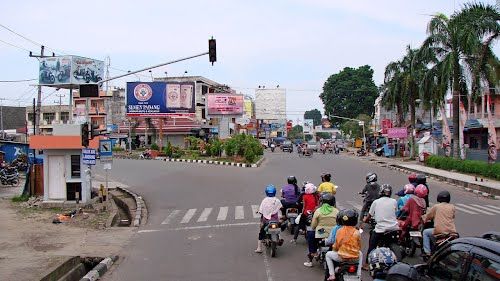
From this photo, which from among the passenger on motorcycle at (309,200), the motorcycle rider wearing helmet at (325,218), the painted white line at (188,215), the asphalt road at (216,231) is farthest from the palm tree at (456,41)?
the motorcycle rider wearing helmet at (325,218)

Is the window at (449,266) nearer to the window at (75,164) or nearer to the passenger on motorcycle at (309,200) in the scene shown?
the passenger on motorcycle at (309,200)

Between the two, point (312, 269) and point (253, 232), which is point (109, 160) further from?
point (312, 269)

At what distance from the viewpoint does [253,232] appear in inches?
561

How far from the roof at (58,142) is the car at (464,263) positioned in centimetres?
1678

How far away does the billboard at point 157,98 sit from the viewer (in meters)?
59.5

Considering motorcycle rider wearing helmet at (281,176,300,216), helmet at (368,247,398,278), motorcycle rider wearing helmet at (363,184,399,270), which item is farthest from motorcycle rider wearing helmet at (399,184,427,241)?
helmet at (368,247,398,278)

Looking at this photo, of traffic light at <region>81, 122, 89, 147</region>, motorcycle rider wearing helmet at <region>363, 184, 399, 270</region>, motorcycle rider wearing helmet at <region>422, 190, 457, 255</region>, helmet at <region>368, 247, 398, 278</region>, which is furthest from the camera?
traffic light at <region>81, 122, 89, 147</region>

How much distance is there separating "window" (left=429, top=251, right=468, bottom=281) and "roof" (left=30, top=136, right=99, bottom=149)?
16998 mm

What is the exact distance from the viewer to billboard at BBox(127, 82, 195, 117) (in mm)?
59500

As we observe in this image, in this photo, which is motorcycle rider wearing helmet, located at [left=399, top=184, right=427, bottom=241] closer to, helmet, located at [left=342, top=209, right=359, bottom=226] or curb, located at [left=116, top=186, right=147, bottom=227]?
helmet, located at [left=342, top=209, right=359, bottom=226]

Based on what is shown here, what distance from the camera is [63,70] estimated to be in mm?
40281

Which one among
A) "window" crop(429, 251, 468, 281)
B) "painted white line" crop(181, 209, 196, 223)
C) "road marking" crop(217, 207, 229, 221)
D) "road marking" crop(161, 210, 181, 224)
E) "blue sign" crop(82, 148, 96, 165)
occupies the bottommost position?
"road marking" crop(161, 210, 181, 224)

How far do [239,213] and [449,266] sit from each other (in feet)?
42.6

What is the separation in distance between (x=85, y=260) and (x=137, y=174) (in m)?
23.8
